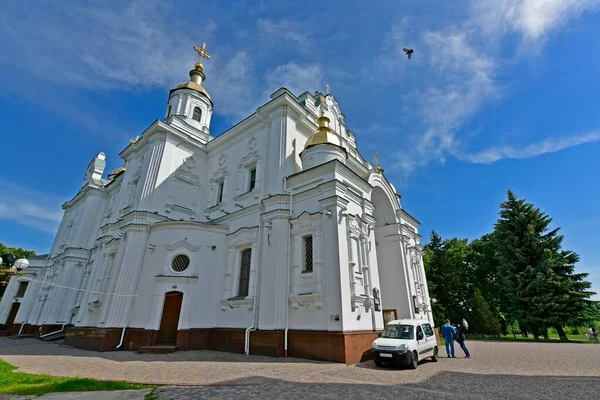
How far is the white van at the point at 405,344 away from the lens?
8.87 meters

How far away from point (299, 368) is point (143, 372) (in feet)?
13.8

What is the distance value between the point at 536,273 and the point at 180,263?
24.6m

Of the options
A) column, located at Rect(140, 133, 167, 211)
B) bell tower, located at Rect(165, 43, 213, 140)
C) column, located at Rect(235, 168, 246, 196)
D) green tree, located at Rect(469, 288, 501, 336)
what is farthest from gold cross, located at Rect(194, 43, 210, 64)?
green tree, located at Rect(469, 288, 501, 336)

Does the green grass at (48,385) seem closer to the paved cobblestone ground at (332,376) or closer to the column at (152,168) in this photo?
the paved cobblestone ground at (332,376)

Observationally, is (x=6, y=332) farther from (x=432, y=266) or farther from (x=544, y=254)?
(x=544, y=254)

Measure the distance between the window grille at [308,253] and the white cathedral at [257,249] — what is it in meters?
0.06

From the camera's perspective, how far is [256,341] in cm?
1123

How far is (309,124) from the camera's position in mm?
15922

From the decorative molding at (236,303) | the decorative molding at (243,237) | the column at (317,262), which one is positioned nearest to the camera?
the column at (317,262)

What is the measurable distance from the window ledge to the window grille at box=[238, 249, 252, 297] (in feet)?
1.67

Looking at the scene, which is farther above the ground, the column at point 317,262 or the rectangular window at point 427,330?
the column at point 317,262

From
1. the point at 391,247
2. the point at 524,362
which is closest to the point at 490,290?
the point at 391,247

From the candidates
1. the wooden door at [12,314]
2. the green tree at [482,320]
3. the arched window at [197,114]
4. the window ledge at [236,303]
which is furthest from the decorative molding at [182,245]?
the green tree at [482,320]

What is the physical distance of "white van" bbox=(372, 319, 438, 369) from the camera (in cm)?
887
